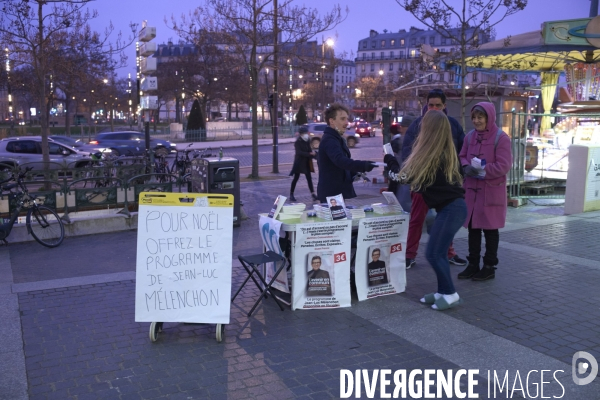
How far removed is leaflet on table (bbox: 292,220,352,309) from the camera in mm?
5535

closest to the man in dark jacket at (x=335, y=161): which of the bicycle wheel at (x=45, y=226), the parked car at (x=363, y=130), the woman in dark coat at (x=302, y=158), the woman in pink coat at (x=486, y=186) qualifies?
the woman in pink coat at (x=486, y=186)

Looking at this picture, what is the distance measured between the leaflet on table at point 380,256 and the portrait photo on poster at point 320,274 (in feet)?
1.16

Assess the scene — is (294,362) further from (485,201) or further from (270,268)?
(485,201)

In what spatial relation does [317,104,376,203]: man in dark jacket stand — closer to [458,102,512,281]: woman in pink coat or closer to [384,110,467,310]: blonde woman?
[384,110,467,310]: blonde woman

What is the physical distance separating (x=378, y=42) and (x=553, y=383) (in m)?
131

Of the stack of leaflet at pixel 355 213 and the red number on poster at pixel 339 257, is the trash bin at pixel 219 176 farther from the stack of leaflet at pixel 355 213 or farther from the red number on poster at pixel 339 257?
the red number on poster at pixel 339 257

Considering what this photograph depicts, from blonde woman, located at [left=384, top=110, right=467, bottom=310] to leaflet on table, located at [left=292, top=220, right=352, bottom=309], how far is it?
0.78 meters

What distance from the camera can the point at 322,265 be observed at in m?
5.63

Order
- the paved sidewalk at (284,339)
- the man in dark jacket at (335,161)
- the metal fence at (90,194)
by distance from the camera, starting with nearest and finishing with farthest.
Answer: the paved sidewalk at (284,339) → the man in dark jacket at (335,161) → the metal fence at (90,194)

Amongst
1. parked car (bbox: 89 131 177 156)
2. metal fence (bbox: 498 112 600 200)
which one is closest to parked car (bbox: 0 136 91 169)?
parked car (bbox: 89 131 177 156)

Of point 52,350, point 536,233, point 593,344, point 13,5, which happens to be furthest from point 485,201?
point 13,5

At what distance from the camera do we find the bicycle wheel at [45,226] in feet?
28.3

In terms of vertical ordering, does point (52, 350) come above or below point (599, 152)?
below

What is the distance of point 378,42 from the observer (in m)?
130
